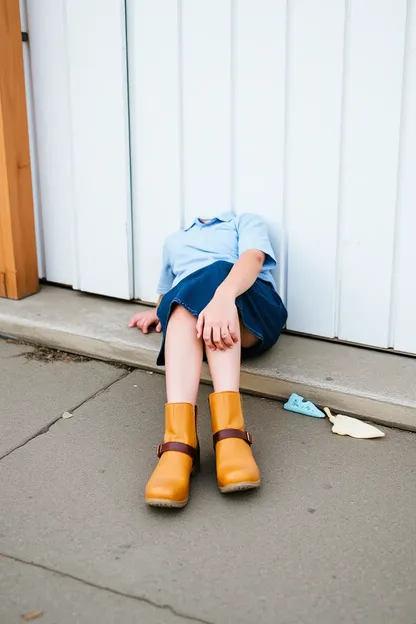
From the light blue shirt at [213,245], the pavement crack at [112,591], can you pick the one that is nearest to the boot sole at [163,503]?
the pavement crack at [112,591]

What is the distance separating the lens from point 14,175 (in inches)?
125

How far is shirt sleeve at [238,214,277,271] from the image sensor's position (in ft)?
8.53

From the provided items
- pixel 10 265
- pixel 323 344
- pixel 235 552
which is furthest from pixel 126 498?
pixel 10 265

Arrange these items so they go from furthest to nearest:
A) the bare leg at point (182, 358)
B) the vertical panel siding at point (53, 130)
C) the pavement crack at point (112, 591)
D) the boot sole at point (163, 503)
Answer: the vertical panel siding at point (53, 130), the bare leg at point (182, 358), the boot sole at point (163, 503), the pavement crack at point (112, 591)

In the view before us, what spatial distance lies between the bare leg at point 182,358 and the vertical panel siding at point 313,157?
2.16ft

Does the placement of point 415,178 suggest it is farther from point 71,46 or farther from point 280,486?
point 71,46

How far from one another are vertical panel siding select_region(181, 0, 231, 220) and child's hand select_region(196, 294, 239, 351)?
751 mm

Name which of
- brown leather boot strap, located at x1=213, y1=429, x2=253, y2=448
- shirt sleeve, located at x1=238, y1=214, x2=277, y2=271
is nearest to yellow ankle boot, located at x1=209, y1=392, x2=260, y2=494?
brown leather boot strap, located at x1=213, y1=429, x2=253, y2=448

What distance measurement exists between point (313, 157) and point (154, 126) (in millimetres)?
658

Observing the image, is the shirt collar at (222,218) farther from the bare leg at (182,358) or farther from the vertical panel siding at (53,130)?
the vertical panel siding at (53,130)

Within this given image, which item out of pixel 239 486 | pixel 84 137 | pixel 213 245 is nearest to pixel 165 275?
pixel 213 245

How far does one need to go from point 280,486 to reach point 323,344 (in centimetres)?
80

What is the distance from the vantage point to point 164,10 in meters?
2.85

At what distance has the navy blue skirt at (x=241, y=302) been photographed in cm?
237
